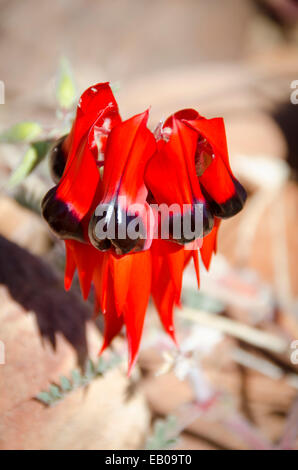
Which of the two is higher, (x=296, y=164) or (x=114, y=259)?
(x=114, y=259)

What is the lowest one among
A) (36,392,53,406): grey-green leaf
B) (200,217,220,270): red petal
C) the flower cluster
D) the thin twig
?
the thin twig

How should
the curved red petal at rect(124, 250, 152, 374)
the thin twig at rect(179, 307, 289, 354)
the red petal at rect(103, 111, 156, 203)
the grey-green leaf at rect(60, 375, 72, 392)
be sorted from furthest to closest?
the thin twig at rect(179, 307, 289, 354) → the grey-green leaf at rect(60, 375, 72, 392) → the curved red petal at rect(124, 250, 152, 374) → the red petal at rect(103, 111, 156, 203)

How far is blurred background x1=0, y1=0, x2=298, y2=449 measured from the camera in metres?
0.81

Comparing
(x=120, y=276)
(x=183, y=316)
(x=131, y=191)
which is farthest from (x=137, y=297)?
(x=183, y=316)

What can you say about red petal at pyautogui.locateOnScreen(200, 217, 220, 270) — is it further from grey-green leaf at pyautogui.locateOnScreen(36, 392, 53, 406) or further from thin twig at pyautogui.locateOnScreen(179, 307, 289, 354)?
thin twig at pyautogui.locateOnScreen(179, 307, 289, 354)

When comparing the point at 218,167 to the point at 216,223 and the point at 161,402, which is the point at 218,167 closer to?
the point at 216,223

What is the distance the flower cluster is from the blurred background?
0.18m

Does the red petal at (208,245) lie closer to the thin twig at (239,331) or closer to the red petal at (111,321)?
the red petal at (111,321)

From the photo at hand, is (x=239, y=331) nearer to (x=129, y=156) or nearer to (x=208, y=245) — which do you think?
(x=208, y=245)

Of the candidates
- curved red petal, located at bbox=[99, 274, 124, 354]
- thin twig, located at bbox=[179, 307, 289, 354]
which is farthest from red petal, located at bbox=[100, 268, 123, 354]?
thin twig, located at bbox=[179, 307, 289, 354]

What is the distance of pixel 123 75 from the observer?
2.71m

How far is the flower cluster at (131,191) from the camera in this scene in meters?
0.57
